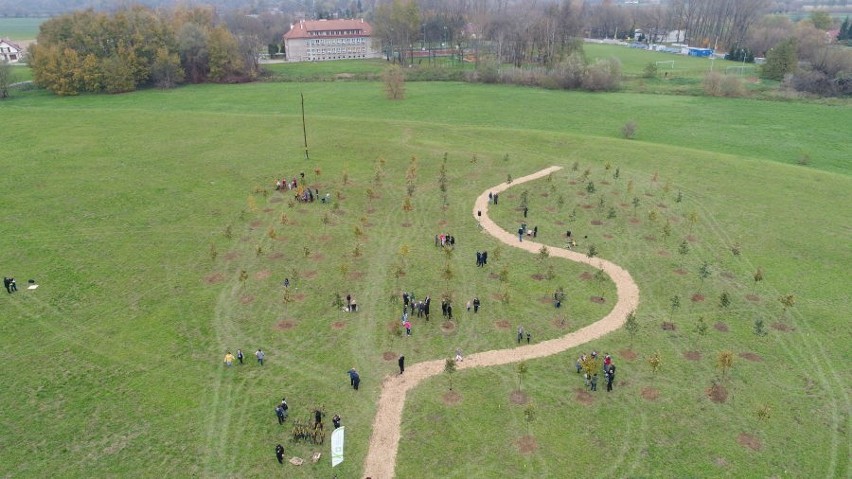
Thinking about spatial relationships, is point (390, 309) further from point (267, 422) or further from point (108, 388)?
point (108, 388)

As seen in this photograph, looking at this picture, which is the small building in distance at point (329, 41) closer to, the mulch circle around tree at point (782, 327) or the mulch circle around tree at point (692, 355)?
the mulch circle around tree at point (782, 327)

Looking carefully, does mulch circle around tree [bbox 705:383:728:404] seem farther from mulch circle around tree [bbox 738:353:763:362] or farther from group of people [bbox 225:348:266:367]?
group of people [bbox 225:348:266:367]

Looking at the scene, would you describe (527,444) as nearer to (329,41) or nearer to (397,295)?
(397,295)

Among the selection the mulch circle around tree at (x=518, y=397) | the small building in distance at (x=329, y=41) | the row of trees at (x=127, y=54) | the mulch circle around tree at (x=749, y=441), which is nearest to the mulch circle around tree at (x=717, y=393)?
the mulch circle around tree at (x=749, y=441)

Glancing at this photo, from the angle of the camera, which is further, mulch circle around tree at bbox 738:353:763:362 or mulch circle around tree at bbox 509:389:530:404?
mulch circle around tree at bbox 738:353:763:362

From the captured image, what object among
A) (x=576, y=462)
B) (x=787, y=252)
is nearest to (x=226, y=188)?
(x=576, y=462)

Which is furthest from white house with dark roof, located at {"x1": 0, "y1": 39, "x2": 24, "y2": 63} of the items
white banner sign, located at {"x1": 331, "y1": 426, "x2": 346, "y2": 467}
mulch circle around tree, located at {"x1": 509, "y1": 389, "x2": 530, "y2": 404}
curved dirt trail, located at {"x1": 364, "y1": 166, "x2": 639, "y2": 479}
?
mulch circle around tree, located at {"x1": 509, "y1": 389, "x2": 530, "y2": 404}
